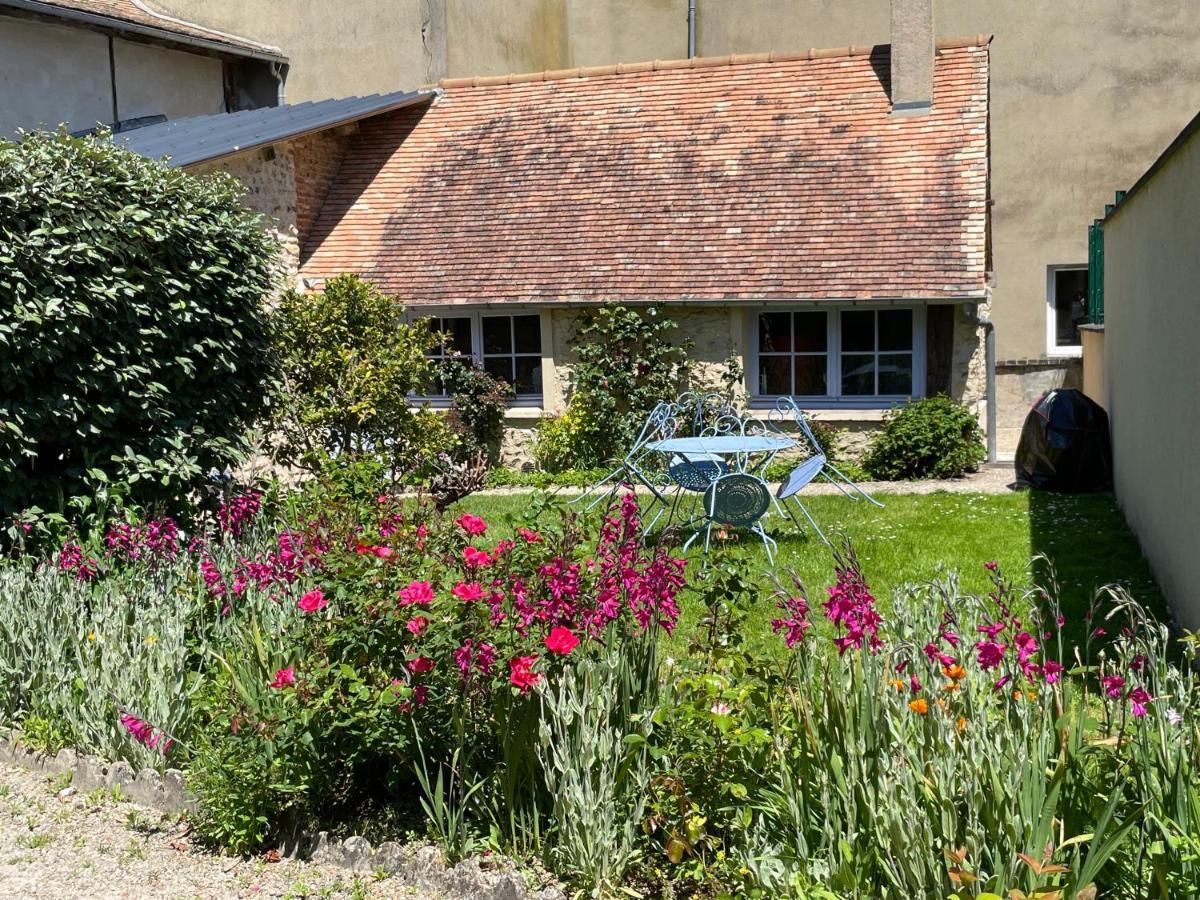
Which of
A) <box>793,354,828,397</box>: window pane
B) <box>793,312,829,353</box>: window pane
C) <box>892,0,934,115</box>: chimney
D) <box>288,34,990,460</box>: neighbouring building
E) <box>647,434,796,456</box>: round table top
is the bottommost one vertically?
<box>647,434,796,456</box>: round table top

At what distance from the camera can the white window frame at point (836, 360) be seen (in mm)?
14664

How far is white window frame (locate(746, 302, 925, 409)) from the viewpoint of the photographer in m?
14.7

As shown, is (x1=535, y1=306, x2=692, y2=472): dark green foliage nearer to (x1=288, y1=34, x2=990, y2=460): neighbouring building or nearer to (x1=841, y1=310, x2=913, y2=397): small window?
(x1=288, y1=34, x2=990, y2=460): neighbouring building

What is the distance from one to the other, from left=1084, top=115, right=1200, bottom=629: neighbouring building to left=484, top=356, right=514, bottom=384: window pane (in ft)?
24.1

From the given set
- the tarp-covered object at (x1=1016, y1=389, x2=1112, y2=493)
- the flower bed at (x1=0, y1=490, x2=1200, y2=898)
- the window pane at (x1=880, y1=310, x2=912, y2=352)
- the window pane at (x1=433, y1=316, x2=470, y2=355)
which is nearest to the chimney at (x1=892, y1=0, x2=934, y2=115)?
the window pane at (x1=880, y1=310, x2=912, y2=352)

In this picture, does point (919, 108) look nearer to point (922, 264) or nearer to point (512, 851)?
point (922, 264)

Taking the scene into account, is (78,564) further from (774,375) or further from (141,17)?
(141,17)

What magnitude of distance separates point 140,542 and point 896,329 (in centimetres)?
1042

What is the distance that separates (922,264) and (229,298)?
28.5 ft

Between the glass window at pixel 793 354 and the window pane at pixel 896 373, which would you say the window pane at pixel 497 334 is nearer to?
the glass window at pixel 793 354

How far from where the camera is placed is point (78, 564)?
619 centimetres

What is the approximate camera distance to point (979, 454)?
1404cm

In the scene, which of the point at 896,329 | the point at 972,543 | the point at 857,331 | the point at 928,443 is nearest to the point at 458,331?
the point at 857,331

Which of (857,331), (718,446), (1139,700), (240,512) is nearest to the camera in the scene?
(1139,700)
